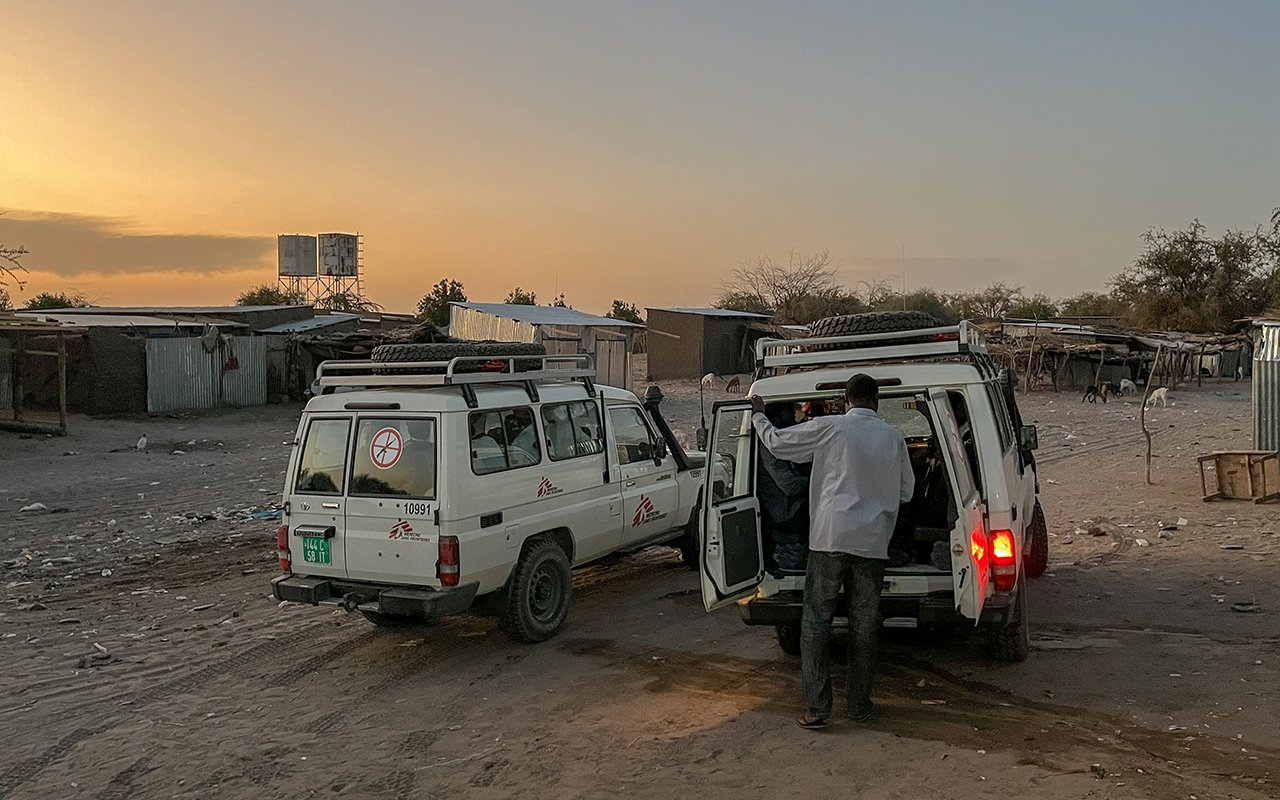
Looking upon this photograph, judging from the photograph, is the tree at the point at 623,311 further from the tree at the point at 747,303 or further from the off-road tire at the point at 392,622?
the off-road tire at the point at 392,622

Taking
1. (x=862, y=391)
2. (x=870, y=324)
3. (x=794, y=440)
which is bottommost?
(x=794, y=440)

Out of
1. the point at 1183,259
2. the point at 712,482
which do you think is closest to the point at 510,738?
the point at 712,482

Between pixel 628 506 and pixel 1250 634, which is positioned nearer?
pixel 1250 634

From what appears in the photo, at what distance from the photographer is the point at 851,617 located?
5602mm

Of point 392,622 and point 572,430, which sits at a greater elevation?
point 572,430

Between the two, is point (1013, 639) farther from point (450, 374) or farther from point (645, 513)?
point (450, 374)

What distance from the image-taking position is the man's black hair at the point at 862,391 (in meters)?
Result: 5.61

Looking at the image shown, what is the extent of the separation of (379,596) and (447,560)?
57 centimetres

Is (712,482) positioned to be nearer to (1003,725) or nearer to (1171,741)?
(1003,725)

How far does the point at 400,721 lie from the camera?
601 centimetres

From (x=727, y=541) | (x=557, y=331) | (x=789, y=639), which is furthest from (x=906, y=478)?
(x=557, y=331)

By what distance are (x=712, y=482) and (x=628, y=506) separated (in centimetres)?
263

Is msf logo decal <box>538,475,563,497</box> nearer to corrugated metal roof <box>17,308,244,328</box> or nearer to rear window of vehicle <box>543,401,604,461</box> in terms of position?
rear window of vehicle <box>543,401,604,461</box>

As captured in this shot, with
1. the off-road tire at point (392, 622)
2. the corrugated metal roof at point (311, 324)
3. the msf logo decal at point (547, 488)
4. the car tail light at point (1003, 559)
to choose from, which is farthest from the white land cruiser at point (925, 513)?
the corrugated metal roof at point (311, 324)
